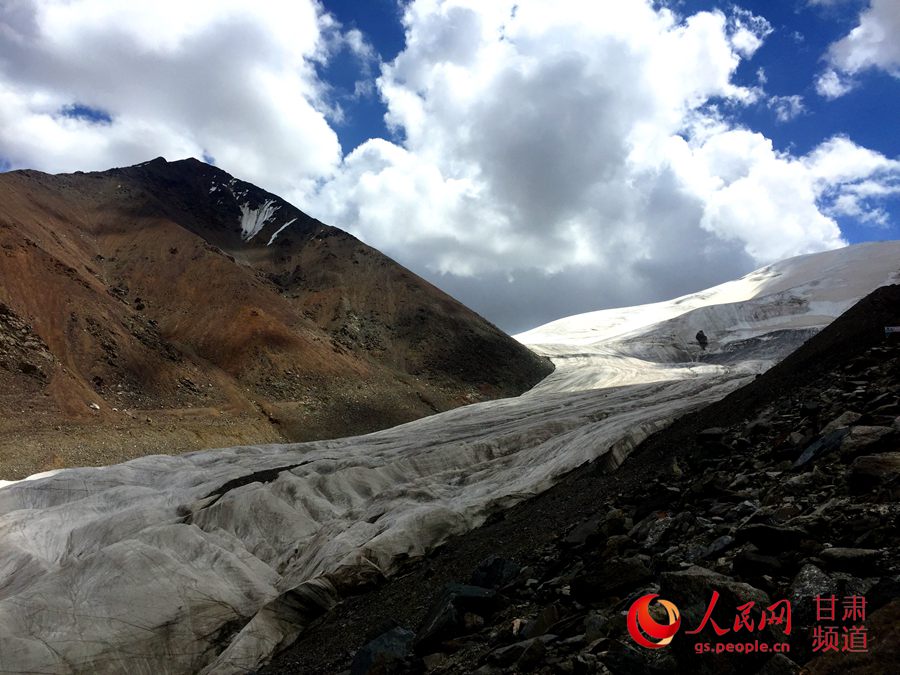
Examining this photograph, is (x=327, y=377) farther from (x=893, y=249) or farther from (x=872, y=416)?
(x=893, y=249)

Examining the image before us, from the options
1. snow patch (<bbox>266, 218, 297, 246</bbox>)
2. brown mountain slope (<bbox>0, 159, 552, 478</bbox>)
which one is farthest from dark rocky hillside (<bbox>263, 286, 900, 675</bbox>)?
snow patch (<bbox>266, 218, 297, 246</bbox>)

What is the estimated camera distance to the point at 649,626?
456 cm

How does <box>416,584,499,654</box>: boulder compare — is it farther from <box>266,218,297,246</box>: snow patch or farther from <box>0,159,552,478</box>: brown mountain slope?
<box>266,218,297,246</box>: snow patch

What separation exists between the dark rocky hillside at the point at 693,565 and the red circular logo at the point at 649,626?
7cm

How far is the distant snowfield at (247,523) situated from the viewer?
9.83 metres

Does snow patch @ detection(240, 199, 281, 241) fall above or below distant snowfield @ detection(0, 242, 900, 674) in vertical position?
above

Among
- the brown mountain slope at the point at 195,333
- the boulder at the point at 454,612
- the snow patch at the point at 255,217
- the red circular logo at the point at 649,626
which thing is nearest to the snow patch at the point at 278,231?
the brown mountain slope at the point at 195,333

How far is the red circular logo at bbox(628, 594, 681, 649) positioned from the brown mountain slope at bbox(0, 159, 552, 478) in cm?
2708

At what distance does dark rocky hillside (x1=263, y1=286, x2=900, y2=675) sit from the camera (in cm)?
411

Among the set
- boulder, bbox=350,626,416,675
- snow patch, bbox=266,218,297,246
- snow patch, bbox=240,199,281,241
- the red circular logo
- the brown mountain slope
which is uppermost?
snow patch, bbox=240,199,281,241

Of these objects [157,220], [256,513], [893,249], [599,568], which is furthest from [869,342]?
[893,249]

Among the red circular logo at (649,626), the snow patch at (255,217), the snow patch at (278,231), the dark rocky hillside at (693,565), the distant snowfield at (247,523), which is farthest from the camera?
the snow patch at (255,217)

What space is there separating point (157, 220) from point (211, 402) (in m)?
37.5

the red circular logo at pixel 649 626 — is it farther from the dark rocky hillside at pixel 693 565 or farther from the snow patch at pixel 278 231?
the snow patch at pixel 278 231
